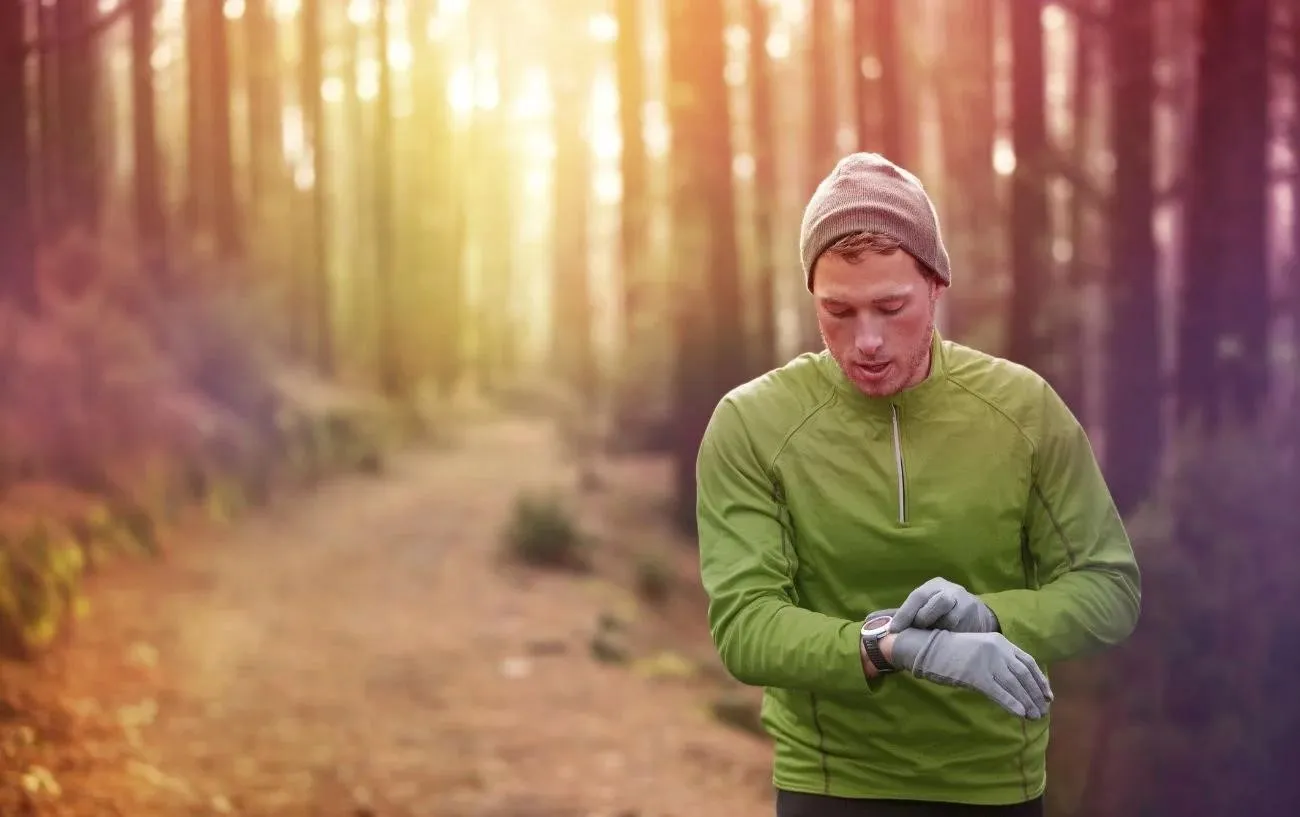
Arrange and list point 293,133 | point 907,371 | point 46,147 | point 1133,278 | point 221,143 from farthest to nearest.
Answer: point 293,133 < point 221,143 < point 46,147 < point 1133,278 < point 907,371

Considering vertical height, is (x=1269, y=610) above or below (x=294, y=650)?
above

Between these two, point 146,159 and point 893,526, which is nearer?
point 893,526

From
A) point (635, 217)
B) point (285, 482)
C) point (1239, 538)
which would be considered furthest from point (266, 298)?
point (1239, 538)

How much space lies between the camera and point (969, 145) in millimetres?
20953

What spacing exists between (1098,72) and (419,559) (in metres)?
10.7

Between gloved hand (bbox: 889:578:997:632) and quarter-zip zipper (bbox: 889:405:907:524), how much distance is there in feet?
0.59

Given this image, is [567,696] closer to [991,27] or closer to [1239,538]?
[1239,538]

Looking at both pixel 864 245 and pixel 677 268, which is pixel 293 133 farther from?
pixel 864 245

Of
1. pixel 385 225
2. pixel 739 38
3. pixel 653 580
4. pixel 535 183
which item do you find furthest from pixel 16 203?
pixel 535 183

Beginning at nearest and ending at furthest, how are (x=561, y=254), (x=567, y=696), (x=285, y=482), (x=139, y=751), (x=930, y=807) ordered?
(x=930, y=807), (x=139, y=751), (x=567, y=696), (x=285, y=482), (x=561, y=254)

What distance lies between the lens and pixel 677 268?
15898mm

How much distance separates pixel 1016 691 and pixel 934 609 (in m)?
0.19

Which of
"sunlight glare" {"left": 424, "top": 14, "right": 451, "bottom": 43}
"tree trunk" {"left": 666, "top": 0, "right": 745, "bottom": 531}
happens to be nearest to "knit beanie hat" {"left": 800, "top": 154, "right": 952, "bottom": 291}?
"tree trunk" {"left": 666, "top": 0, "right": 745, "bottom": 531}

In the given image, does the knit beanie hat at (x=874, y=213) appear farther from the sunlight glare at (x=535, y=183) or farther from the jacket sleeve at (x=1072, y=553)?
the sunlight glare at (x=535, y=183)
